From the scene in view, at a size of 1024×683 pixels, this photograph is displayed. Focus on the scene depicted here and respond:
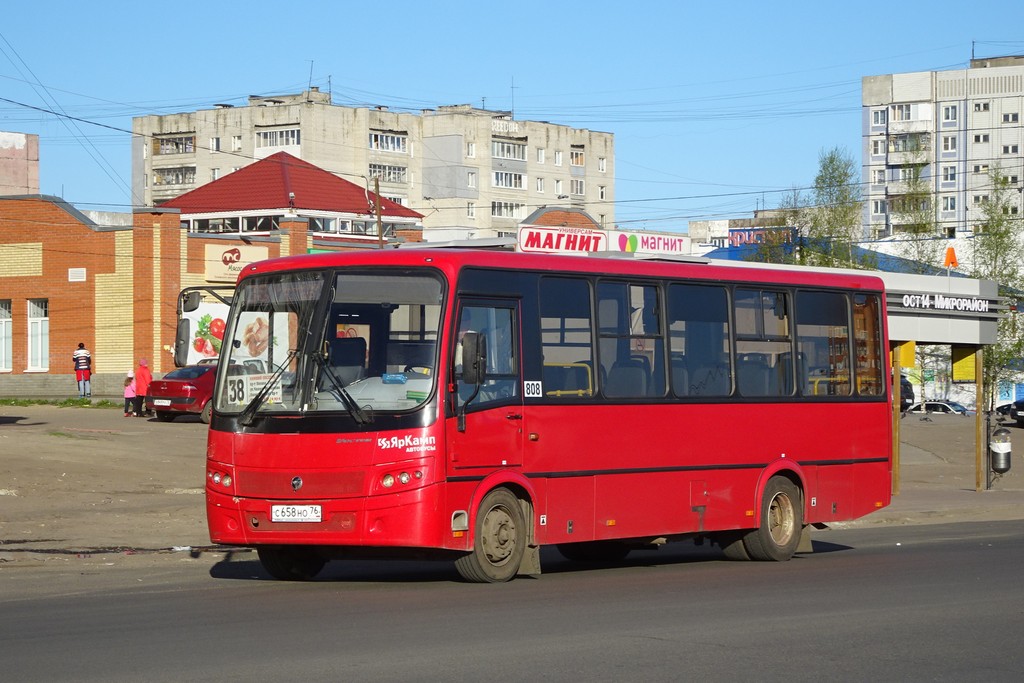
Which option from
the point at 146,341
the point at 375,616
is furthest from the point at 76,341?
the point at 375,616

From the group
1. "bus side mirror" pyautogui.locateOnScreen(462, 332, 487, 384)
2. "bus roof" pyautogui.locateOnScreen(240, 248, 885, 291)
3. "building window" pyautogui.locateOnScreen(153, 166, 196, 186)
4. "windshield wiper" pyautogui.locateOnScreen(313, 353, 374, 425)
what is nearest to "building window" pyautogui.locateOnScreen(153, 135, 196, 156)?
"building window" pyautogui.locateOnScreen(153, 166, 196, 186)

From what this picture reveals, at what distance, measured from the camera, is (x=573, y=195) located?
15262 centimetres

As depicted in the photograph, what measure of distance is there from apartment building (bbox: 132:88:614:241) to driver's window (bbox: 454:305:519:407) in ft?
377

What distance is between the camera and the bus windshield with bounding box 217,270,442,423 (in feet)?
41.1

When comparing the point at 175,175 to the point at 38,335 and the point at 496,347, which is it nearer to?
the point at 38,335

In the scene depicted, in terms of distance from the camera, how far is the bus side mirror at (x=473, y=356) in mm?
12461

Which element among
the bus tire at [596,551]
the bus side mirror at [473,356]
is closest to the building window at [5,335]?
the bus tire at [596,551]

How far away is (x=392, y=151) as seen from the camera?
135000mm

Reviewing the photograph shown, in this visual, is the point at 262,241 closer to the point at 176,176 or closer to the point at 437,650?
the point at 437,650

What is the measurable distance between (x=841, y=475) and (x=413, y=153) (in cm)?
12288

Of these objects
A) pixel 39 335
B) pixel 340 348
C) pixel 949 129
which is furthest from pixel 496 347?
pixel 949 129

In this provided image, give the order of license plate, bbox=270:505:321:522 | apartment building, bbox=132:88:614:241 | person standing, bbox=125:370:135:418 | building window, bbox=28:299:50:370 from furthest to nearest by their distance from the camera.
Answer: apartment building, bbox=132:88:614:241, building window, bbox=28:299:50:370, person standing, bbox=125:370:135:418, license plate, bbox=270:505:321:522

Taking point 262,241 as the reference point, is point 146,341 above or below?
below

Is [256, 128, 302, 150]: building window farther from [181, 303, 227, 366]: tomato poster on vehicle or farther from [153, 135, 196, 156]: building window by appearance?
[181, 303, 227, 366]: tomato poster on vehicle
